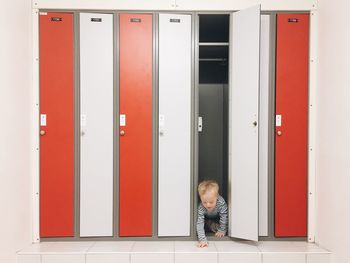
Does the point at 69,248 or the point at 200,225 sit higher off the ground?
the point at 200,225

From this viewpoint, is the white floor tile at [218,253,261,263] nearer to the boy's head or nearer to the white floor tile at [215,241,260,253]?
the white floor tile at [215,241,260,253]

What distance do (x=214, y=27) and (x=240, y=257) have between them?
2.13 m

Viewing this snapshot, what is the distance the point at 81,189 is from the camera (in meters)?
2.61

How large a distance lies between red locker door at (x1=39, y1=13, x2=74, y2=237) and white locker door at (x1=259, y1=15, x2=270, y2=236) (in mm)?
1590

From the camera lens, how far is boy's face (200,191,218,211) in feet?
8.48

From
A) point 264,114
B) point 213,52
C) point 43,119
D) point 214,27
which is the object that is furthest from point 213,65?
point 43,119
